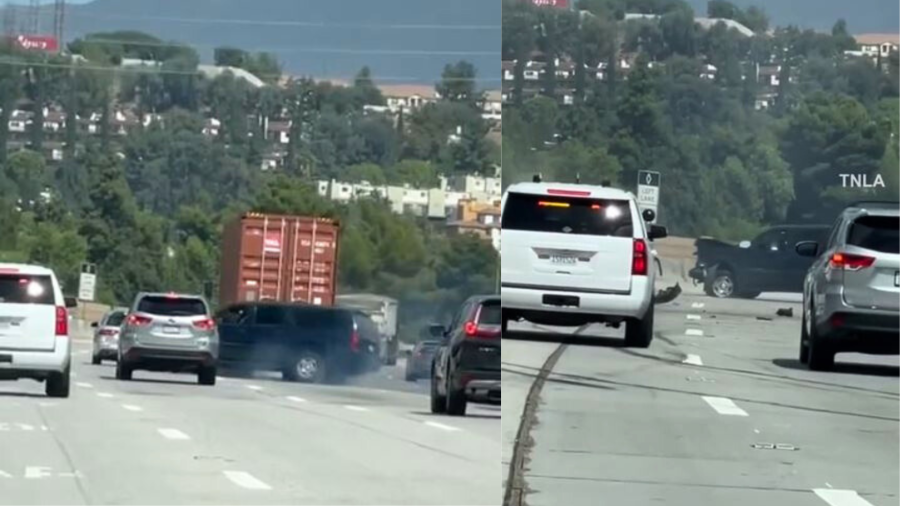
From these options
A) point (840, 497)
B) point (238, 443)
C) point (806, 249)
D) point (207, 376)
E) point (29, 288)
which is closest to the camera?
point (840, 497)

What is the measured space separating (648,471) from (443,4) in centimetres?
308

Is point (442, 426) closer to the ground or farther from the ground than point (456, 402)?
closer to the ground

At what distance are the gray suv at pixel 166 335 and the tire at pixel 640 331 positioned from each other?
2348mm

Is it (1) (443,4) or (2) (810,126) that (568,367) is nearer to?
(2) (810,126)

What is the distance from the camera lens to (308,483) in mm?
9211

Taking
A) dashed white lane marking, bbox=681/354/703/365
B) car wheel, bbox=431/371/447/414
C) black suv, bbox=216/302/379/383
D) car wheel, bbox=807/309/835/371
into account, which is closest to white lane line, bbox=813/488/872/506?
car wheel, bbox=807/309/835/371

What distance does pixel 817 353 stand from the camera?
830 centimetres

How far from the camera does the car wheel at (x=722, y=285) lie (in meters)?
8.11

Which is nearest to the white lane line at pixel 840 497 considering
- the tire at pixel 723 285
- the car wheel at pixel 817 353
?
the car wheel at pixel 817 353

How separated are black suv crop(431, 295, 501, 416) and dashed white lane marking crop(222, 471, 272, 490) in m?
1.10

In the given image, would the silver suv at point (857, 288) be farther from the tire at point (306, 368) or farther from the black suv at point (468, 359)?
the tire at point (306, 368)

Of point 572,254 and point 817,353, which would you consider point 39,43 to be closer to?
point 572,254

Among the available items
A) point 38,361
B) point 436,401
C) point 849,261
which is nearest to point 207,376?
point 38,361

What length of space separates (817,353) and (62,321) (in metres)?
3.90
